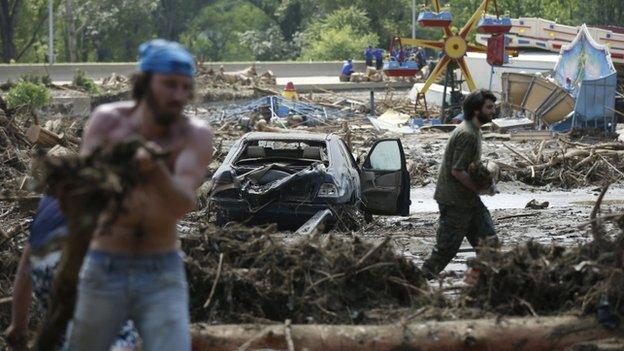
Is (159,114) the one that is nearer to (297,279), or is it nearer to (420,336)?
(420,336)

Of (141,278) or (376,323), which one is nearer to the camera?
(141,278)

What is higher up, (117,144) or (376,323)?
(117,144)

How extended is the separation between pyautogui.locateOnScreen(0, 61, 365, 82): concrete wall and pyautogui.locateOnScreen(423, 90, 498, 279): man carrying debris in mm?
32942

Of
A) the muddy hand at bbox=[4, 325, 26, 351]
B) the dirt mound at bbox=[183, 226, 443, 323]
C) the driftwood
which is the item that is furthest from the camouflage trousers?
the driftwood

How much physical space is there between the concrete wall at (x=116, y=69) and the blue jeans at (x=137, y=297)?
36.8 metres

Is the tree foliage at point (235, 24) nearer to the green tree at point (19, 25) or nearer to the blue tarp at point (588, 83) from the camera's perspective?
the green tree at point (19, 25)

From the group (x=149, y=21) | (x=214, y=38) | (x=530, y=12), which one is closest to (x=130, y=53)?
(x=149, y=21)

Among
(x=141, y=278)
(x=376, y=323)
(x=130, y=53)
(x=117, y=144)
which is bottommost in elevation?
(x=130, y=53)

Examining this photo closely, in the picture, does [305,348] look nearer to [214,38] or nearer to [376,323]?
[376,323]

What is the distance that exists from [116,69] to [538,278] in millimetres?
39621

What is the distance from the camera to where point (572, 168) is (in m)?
19.5

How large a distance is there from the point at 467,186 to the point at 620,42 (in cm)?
2659

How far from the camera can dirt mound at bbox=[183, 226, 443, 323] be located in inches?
291

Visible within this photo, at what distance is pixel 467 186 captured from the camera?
9.09 meters
